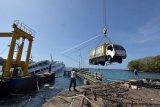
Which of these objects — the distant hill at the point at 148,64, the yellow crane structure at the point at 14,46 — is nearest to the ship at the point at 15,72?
the yellow crane structure at the point at 14,46

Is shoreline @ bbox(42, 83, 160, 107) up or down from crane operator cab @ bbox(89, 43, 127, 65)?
down

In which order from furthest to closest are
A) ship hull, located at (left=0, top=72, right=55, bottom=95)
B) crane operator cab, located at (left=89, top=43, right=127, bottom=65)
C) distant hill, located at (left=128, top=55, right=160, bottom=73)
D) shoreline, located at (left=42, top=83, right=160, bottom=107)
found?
distant hill, located at (left=128, top=55, right=160, bottom=73) → ship hull, located at (left=0, top=72, right=55, bottom=95) → crane operator cab, located at (left=89, top=43, right=127, bottom=65) → shoreline, located at (left=42, top=83, right=160, bottom=107)

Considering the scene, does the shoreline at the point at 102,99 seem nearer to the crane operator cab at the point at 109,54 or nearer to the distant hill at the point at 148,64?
the crane operator cab at the point at 109,54

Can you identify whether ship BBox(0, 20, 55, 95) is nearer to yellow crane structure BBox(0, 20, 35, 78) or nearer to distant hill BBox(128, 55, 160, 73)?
yellow crane structure BBox(0, 20, 35, 78)

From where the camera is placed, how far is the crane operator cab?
1800 centimetres

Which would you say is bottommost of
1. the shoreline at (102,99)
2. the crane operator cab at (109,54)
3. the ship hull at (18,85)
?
the shoreline at (102,99)

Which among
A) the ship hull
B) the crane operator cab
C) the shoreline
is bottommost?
the shoreline

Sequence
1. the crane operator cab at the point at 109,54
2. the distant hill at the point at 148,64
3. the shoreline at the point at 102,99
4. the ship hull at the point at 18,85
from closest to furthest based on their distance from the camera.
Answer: the shoreline at the point at 102,99 → the crane operator cab at the point at 109,54 → the ship hull at the point at 18,85 → the distant hill at the point at 148,64

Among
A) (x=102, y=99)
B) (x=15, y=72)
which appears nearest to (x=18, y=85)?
(x=15, y=72)

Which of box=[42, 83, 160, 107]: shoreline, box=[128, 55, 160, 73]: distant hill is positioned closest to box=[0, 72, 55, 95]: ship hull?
box=[42, 83, 160, 107]: shoreline

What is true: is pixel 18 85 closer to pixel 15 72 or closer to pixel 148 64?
pixel 15 72

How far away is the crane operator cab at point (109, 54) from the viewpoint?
18000 mm

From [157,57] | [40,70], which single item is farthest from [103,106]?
[157,57]

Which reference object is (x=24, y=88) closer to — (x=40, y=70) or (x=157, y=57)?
(x=40, y=70)
